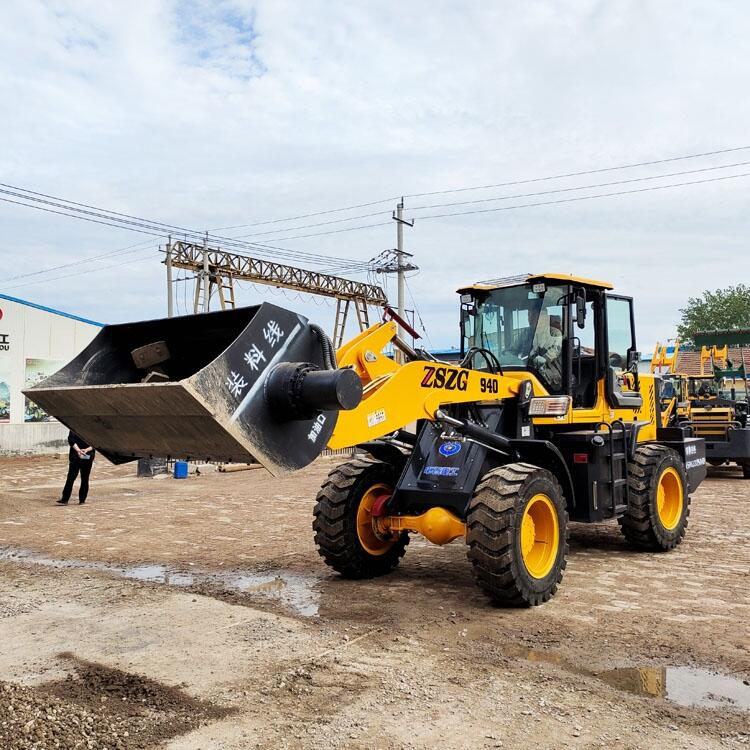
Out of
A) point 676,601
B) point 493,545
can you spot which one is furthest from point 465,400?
point 676,601

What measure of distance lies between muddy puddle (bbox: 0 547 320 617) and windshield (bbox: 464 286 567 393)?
294cm

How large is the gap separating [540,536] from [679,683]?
2066mm

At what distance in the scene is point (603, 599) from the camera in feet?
21.7

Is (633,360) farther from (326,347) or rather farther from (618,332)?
(326,347)

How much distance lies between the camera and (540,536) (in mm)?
6699

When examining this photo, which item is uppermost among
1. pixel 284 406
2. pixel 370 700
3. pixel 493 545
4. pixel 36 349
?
pixel 36 349

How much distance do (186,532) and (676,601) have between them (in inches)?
253

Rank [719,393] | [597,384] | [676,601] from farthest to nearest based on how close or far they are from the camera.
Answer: [719,393] → [597,384] → [676,601]

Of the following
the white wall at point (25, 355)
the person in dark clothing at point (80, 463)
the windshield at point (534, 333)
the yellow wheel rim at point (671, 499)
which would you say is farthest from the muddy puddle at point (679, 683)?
the white wall at point (25, 355)

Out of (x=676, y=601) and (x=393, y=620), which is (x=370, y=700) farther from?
(x=676, y=601)

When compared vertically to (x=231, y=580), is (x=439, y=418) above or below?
above

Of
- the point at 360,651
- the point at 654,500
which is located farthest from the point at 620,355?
the point at 360,651

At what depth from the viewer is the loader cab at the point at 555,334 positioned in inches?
309

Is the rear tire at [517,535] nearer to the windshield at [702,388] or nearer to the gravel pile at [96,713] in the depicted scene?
the gravel pile at [96,713]
